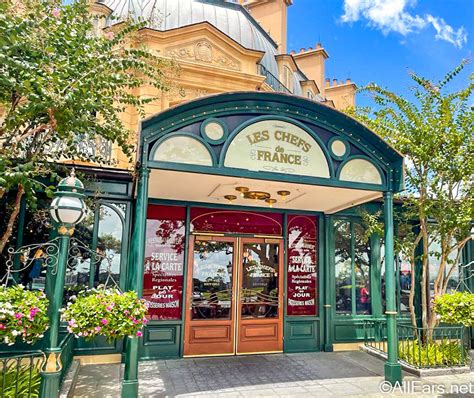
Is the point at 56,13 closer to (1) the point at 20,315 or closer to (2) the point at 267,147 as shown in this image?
(2) the point at 267,147

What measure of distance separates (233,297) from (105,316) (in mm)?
3416

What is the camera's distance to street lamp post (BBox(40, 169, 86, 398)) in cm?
373

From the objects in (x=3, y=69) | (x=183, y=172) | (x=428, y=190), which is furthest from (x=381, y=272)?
(x=3, y=69)

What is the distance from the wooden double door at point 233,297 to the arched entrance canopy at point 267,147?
1.64 m

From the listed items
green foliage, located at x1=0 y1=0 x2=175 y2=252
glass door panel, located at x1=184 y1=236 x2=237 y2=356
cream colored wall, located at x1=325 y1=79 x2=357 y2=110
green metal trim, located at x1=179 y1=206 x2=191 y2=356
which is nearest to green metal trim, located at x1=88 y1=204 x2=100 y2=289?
green foliage, located at x1=0 y1=0 x2=175 y2=252

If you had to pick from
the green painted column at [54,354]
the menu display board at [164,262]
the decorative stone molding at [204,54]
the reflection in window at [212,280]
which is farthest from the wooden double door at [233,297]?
the decorative stone molding at [204,54]

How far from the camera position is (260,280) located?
24.6 ft

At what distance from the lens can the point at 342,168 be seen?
18.9 ft

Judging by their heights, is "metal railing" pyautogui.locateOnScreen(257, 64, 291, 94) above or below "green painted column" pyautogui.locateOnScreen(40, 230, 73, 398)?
above

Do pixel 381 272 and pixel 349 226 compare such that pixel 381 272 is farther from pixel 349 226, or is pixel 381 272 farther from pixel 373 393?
pixel 373 393

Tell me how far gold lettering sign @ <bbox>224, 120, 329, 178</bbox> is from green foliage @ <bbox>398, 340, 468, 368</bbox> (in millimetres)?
3549

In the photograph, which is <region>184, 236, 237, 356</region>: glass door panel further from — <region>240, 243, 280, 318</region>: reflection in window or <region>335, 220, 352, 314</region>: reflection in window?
<region>335, 220, 352, 314</region>: reflection in window

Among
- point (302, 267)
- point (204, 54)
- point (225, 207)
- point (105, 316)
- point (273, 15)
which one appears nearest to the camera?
point (105, 316)

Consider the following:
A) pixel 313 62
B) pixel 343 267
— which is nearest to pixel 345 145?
pixel 343 267
